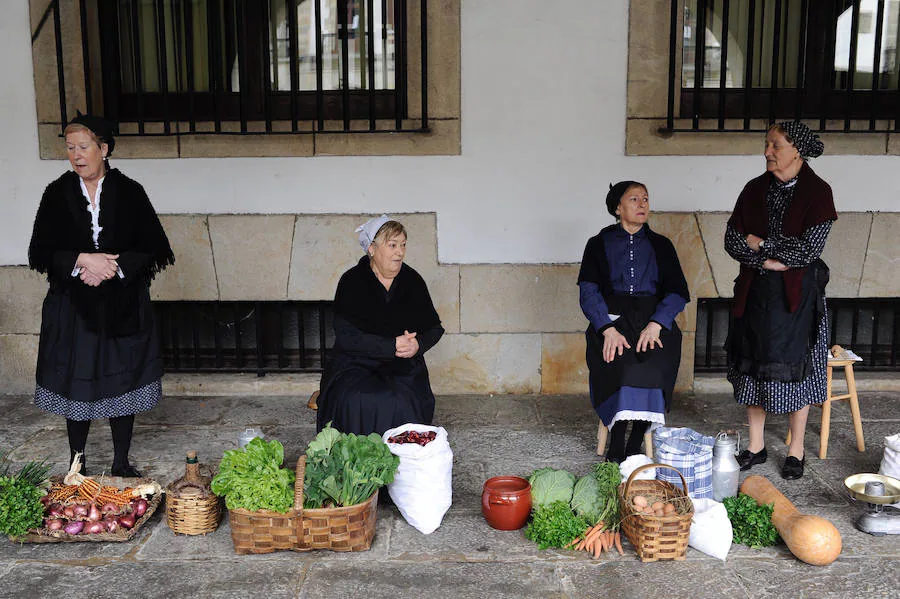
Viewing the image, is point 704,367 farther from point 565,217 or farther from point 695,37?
point 695,37

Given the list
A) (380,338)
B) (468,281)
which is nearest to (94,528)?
(380,338)

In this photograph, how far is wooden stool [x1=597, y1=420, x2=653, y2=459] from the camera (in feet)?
14.9

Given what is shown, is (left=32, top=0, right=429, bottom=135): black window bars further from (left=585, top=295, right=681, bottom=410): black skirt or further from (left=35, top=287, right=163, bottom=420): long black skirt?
(left=585, top=295, right=681, bottom=410): black skirt

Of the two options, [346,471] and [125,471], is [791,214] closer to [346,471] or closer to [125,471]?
[346,471]

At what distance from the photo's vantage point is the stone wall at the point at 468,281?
18.6ft

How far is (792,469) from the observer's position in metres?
4.34

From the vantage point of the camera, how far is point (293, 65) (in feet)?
18.6

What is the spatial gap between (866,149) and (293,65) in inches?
152

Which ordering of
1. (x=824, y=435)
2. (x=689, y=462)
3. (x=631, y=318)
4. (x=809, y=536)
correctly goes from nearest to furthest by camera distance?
(x=809, y=536), (x=689, y=462), (x=631, y=318), (x=824, y=435)

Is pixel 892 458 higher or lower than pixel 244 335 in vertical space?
lower

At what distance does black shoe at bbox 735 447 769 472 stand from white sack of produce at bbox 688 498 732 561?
0.94 m

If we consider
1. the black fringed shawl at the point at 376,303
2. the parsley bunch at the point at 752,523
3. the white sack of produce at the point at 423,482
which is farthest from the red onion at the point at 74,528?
the parsley bunch at the point at 752,523

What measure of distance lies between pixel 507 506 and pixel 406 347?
101 cm

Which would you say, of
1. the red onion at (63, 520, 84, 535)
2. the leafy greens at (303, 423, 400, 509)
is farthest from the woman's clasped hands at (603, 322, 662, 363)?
the red onion at (63, 520, 84, 535)
